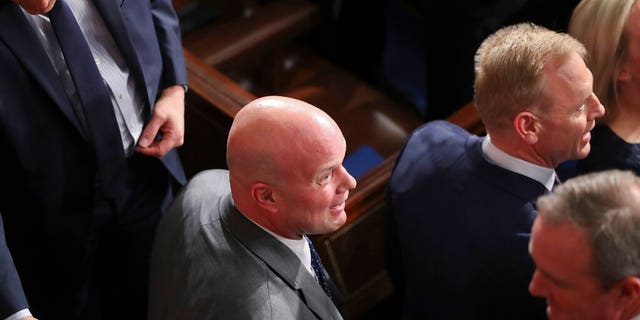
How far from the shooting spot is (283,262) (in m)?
1.97

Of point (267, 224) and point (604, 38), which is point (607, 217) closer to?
point (267, 224)

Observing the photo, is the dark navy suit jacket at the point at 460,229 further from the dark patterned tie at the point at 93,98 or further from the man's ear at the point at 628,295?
the dark patterned tie at the point at 93,98

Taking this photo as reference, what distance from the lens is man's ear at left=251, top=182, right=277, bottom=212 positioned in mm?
1926

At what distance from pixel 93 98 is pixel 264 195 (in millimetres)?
619

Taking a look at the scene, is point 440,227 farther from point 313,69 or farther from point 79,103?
point 313,69

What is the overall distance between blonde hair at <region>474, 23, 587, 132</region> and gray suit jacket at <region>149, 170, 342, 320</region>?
1.87ft

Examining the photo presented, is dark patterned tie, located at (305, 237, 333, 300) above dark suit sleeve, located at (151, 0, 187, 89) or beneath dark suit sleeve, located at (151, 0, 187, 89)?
beneath

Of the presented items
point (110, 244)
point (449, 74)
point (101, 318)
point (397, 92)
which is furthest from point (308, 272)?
point (397, 92)

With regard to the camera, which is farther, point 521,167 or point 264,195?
point 521,167

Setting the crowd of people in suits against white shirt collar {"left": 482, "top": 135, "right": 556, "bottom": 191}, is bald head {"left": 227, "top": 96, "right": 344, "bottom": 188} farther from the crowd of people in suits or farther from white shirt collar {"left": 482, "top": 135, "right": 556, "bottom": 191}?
white shirt collar {"left": 482, "top": 135, "right": 556, "bottom": 191}

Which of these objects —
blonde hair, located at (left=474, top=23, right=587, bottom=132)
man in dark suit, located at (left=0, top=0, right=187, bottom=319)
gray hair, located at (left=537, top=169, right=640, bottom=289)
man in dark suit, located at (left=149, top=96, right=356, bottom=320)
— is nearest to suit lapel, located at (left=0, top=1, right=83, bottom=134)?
man in dark suit, located at (left=0, top=0, right=187, bottom=319)

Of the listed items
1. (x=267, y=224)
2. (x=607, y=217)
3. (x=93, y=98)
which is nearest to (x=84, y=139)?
(x=93, y=98)

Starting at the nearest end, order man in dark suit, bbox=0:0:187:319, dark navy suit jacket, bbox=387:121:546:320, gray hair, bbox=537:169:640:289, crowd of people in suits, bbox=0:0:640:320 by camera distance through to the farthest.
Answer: gray hair, bbox=537:169:640:289 → crowd of people in suits, bbox=0:0:640:320 → dark navy suit jacket, bbox=387:121:546:320 → man in dark suit, bbox=0:0:187:319

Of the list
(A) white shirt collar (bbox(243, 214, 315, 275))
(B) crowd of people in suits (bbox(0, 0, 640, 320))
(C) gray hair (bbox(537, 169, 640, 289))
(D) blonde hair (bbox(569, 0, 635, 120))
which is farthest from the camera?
(D) blonde hair (bbox(569, 0, 635, 120))
